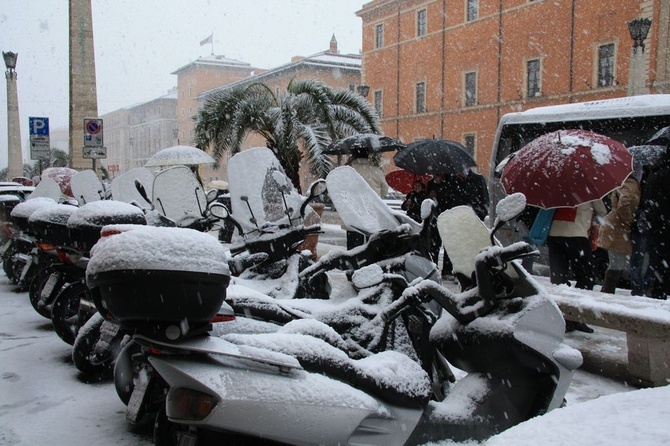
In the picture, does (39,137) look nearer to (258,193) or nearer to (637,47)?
(258,193)

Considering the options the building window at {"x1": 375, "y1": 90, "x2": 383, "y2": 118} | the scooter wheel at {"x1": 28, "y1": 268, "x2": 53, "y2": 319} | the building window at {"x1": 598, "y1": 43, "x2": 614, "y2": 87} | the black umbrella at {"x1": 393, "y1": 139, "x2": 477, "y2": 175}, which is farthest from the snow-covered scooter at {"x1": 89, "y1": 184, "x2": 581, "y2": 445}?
the building window at {"x1": 375, "y1": 90, "x2": 383, "y2": 118}

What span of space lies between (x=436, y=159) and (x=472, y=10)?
3327 centimetres

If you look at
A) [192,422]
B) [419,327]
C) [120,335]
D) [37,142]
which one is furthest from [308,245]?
[37,142]

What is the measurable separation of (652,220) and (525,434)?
212 inches

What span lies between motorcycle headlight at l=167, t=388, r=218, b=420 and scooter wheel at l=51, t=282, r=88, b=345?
11.8ft

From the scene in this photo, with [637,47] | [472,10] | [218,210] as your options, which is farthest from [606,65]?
[218,210]

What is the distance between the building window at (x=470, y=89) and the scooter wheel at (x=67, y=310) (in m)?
35.5

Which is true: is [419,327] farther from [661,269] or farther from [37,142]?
[37,142]

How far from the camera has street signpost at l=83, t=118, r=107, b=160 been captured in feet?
44.1

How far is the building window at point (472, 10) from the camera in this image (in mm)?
37688

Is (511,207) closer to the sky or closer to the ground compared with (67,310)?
closer to the sky

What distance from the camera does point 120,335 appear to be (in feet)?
13.5

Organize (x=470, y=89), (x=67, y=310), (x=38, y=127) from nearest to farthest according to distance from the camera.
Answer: (x=67, y=310) → (x=38, y=127) → (x=470, y=89)

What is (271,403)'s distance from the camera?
2.08m
